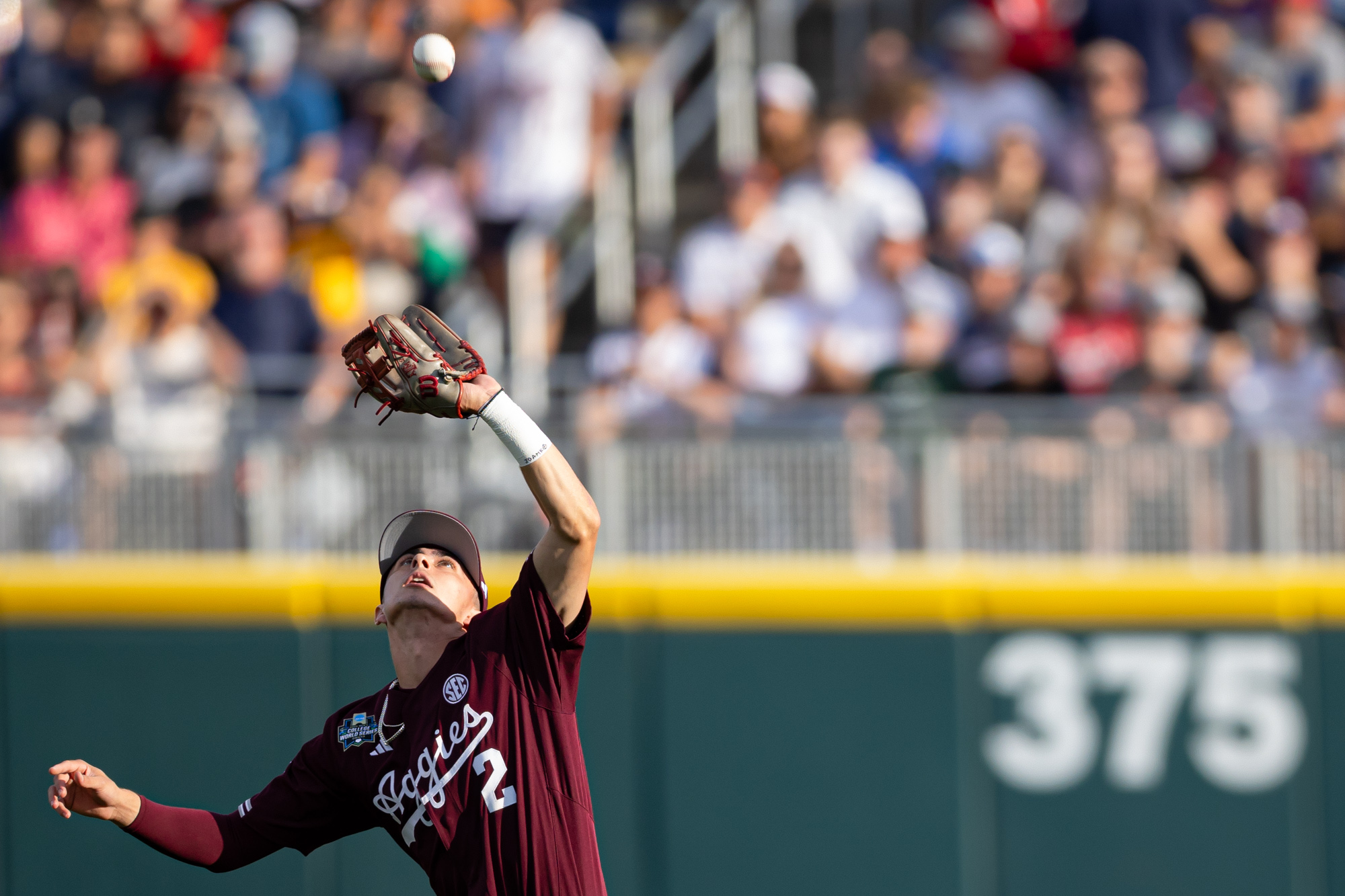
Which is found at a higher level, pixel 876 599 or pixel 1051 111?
pixel 1051 111

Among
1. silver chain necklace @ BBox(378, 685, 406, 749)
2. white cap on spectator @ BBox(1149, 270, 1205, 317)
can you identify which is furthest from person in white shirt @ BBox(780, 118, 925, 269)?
silver chain necklace @ BBox(378, 685, 406, 749)

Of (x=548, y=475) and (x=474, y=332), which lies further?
(x=474, y=332)

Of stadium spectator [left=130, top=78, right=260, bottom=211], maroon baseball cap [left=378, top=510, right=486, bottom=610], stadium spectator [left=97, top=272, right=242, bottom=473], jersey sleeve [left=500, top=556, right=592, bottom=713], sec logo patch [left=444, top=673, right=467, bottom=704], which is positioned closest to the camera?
jersey sleeve [left=500, top=556, right=592, bottom=713]

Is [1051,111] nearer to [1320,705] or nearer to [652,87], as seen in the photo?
[652,87]

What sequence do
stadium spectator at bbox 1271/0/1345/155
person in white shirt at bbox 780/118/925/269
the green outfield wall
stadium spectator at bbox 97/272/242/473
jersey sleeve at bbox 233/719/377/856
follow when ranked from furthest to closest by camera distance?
stadium spectator at bbox 1271/0/1345/155 → person in white shirt at bbox 780/118/925/269 → stadium spectator at bbox 97/272/242/473 → the green outfield wall → jersey sleeve at bbox 233/719/377/856

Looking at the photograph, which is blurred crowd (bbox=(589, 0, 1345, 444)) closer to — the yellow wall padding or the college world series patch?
the yellow wall padding

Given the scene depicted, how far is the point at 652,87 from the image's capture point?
9.12 meters

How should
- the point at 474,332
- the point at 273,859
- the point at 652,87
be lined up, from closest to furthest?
the point at 273,859
the point at 474,332
the point at 652,87

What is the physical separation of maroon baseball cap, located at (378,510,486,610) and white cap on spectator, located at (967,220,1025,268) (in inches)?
148

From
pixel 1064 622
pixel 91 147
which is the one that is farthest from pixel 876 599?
pixel 91 147

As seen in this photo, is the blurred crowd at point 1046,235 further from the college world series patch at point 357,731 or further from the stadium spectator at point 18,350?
the stadium spectator at point 18,350

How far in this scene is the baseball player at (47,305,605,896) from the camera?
3.81m

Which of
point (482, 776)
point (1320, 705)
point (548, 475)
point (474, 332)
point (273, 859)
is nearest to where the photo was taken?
point (548, 475)

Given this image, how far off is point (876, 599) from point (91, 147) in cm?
579
